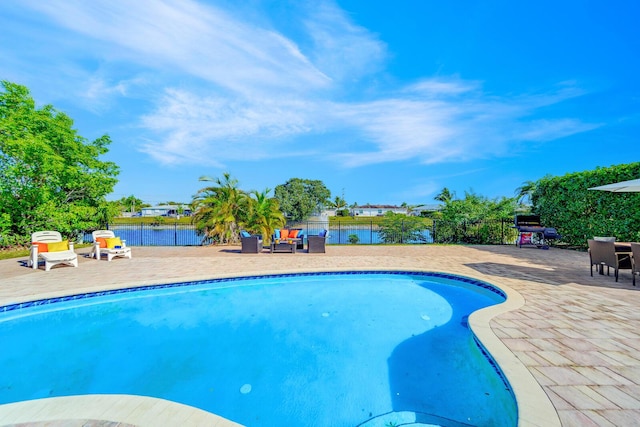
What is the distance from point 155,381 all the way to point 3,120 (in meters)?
12.5

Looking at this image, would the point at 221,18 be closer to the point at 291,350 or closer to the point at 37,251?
the point at 37,251

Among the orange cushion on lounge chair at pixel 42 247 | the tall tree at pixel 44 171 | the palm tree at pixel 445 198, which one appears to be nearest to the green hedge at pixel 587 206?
the palm tree at pixel 445 198

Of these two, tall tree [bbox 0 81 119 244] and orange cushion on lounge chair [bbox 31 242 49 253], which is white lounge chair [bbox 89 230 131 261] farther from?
tall tree [bbox 0 81 119 244]

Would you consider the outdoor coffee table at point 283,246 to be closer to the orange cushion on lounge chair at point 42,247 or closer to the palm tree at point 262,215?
the palm tree at point 262,215

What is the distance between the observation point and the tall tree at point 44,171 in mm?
9781

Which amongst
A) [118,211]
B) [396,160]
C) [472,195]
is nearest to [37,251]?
[118,211]

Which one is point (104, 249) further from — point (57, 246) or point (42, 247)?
point (42, 247)

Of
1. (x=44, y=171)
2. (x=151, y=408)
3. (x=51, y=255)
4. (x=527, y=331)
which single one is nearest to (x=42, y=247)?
(x=51, y=255)

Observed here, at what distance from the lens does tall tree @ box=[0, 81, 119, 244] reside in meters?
9.78

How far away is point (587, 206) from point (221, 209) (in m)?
14.1

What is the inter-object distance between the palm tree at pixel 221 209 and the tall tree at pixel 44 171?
3919 millimetres

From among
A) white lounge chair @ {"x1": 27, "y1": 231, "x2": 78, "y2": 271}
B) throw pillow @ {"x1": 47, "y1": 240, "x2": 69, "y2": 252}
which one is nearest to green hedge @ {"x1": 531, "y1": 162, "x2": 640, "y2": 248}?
white lounge chair @ {"x1": 27, "y1": 231, "x2": 78, "y2": 271}

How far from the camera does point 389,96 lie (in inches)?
634

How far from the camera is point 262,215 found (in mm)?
12125
